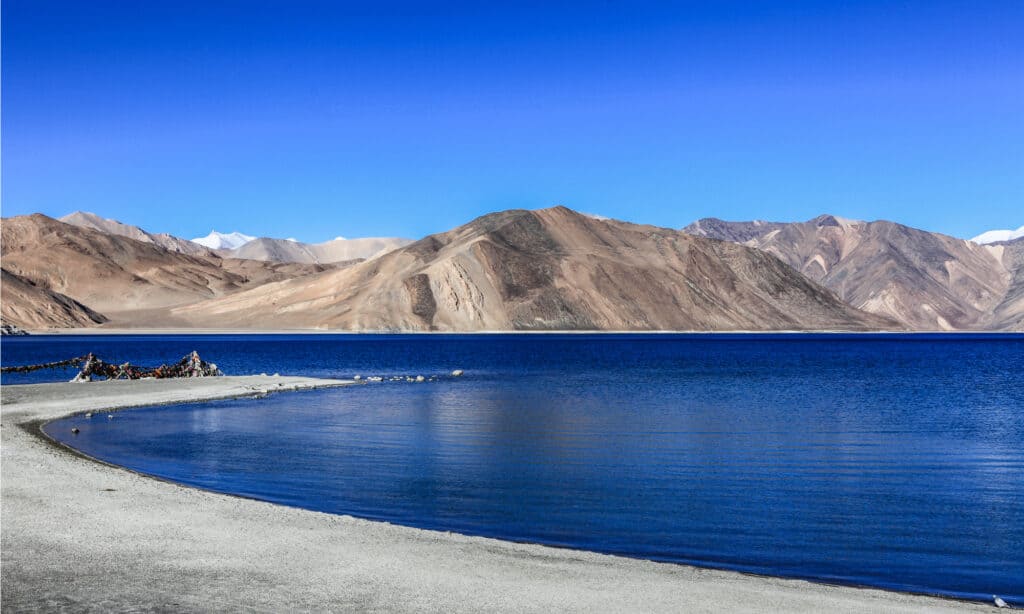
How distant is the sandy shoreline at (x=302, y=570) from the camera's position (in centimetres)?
1223

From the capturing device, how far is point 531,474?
81.0 ft

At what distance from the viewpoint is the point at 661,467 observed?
25859mm

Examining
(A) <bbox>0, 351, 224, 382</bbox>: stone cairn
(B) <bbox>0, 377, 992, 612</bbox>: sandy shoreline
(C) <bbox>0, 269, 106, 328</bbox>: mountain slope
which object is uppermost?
(C) <bbox>0, 269, 106, 328</bbox>: mountain slope

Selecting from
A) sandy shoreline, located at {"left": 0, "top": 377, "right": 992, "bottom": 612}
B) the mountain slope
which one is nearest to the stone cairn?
sandy shoreline, located at {"left": 0, "top": 377, "right": 992, "bottom": 612}

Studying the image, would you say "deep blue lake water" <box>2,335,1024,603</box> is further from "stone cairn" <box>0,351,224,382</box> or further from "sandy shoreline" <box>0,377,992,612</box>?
"stone cairn" <box>0,351,224,382</box>

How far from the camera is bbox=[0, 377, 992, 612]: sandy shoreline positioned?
12.2 meters

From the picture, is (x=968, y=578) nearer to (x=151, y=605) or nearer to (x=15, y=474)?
(x=151, y=605)

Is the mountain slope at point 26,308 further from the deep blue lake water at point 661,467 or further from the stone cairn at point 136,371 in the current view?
the deep blue lake water at point 661,467

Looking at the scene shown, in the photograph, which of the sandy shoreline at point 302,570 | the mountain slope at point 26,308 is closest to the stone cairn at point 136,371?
the sandy shoreline at point 302,570

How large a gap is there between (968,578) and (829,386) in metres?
46.8

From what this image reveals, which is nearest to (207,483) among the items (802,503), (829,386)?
(802,503)

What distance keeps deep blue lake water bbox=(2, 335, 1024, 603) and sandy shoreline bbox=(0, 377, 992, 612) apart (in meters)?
1.72

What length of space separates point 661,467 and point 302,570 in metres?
14.0

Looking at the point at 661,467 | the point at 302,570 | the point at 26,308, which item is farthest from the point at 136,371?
the point at 26,308
